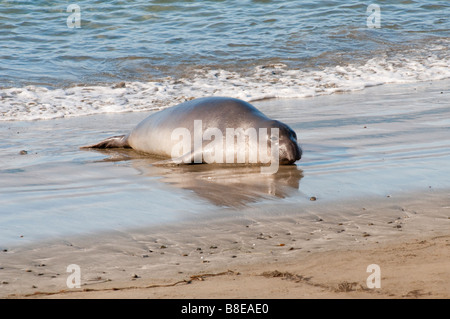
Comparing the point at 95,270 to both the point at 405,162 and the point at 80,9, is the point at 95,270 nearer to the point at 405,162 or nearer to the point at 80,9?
the point at 405,162

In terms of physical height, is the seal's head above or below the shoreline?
above

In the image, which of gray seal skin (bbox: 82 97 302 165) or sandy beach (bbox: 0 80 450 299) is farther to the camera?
gray seal skin (bbox: 82 97 302 165)

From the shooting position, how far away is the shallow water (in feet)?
14.8

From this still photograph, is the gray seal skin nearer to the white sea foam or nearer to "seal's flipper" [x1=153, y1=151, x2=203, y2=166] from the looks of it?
"seal's flipper" [x1=153, y1=151, x2=203, y2=166]

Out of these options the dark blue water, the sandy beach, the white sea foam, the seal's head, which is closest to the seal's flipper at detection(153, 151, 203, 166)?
the sandy beach

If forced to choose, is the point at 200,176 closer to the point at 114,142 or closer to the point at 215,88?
the point at 114,142

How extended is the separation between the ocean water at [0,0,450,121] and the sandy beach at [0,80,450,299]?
3356mm

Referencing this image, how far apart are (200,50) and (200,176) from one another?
8.15 m

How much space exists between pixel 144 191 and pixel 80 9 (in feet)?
44.9

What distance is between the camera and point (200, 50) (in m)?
13.6

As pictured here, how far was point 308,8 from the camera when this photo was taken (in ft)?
57.8

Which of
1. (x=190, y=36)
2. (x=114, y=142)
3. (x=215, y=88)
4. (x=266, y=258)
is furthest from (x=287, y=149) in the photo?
(x=190, y=36)

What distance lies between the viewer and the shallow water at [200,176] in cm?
451

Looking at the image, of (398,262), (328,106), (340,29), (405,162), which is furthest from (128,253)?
(340,29)
